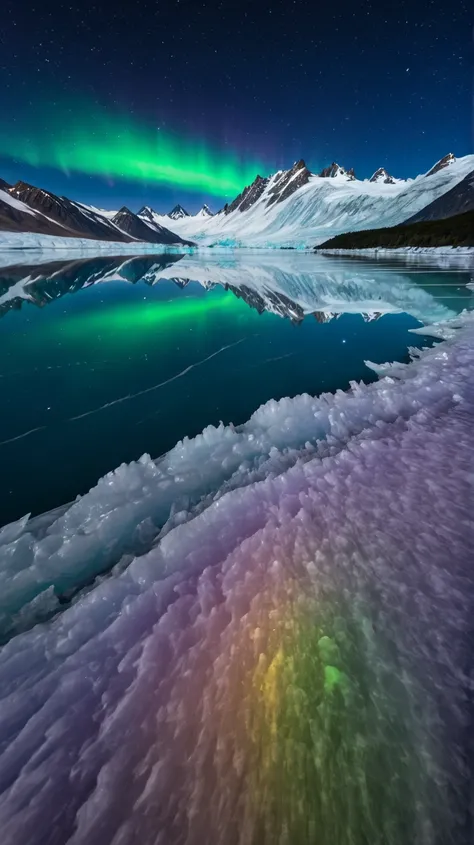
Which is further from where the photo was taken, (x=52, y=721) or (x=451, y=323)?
(x=451, y=323)

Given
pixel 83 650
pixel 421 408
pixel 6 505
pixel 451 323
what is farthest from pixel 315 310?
pixel 83 650

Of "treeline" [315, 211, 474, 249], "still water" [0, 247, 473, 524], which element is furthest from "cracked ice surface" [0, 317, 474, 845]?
"treeline" [315, 211, 474, 249]

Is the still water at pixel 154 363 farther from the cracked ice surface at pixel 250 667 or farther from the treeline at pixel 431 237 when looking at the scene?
the treeline at pixel 431 237

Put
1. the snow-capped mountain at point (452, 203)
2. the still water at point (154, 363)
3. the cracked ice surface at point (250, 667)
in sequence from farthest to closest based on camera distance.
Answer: the snow-capped mountain at point (452, 203) < the still water at point (154, 363) < the cracked ice surface at point (250, 667)

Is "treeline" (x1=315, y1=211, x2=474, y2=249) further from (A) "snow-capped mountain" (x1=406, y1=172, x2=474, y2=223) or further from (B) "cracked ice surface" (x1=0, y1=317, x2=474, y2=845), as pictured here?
(A) "snow-capped mountain" (x1=406, y1=172, x2=474, y2=223)

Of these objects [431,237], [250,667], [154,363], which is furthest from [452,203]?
[250,667]

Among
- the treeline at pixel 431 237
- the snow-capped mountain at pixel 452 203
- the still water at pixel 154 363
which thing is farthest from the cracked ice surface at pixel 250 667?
the snow-capped mountain at pixel 452 203

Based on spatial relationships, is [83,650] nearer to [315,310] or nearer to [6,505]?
[6,505]
